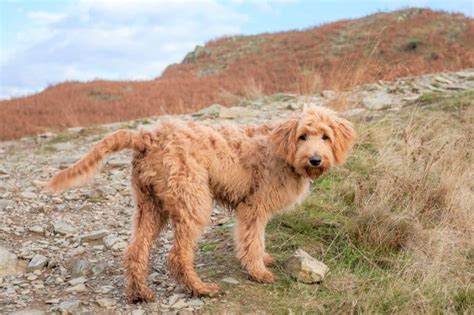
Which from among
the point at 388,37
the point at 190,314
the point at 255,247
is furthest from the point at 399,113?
the point at 388,37

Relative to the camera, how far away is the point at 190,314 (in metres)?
5.12

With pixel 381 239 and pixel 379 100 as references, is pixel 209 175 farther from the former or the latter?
pixel 379 100

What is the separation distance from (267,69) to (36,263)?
73.7 ft

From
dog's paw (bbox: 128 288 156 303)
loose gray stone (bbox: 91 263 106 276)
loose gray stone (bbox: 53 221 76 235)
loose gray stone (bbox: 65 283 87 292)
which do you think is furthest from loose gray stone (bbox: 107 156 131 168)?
dog's paw (bbox: 128 288 156 303)

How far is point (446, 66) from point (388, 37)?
6.49 metres

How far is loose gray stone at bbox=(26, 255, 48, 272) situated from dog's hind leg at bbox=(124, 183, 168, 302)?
1.61m

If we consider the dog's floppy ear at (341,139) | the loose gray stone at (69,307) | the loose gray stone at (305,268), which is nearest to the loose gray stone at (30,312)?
the loose gray stone at (69,307)

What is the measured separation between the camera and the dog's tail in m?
5.08

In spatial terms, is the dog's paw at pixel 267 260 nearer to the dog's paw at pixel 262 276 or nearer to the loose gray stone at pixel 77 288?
the dog's paw at pixel 262 276

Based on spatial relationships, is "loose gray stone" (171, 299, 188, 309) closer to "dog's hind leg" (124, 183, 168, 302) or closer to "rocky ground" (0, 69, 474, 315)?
"rocky ground" (0, 69, 474, 315)

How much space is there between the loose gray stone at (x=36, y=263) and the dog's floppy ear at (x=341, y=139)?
357 centimetres

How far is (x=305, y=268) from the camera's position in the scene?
568 cm

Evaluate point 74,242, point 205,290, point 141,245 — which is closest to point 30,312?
point 141,245

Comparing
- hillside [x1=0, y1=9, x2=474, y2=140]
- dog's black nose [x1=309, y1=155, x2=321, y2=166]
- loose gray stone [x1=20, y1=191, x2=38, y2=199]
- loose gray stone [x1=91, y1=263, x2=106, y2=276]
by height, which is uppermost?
hillside [x1=0, y1=9, x2=474, y2=140]
